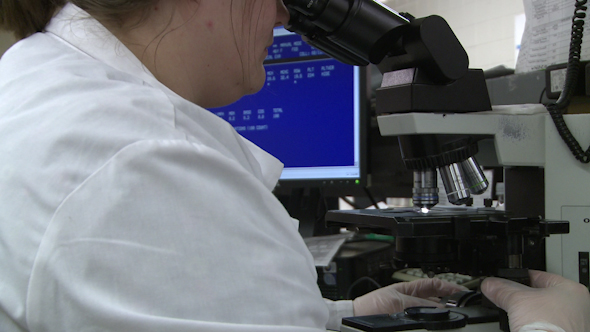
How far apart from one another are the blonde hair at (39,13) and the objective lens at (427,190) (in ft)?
1.57

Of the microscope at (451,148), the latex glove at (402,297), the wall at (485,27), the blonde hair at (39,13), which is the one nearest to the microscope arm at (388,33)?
the microscope at (451,148)

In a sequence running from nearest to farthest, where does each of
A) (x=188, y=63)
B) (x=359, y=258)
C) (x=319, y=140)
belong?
(x=188, y=63)
(x=359, y=258)
(x=319, y=140)

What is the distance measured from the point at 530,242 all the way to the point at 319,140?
76 cm

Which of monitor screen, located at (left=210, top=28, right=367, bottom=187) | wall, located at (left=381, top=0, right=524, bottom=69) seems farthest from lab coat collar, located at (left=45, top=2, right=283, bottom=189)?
wall, located at (left=381, top=0, right=524, bottom=69)

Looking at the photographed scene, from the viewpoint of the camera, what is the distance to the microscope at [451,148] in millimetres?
726

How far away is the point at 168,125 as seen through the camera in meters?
0.39

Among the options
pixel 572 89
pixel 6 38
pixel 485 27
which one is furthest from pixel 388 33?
pixel 485 27

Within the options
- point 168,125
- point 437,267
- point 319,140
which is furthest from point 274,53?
point 168,125

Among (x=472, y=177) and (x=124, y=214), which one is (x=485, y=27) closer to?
(x=472, y=177)

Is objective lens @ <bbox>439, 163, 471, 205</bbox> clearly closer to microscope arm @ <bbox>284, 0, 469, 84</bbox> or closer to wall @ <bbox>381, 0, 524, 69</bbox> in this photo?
microscope arm @ <bbox>284, 0, 469, 84</bbox>

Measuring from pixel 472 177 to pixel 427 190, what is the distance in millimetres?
70

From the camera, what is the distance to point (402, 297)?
0.90 meters

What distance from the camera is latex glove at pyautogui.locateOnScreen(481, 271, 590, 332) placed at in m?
0.68

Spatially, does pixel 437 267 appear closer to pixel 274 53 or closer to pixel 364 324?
pixel 364 324
